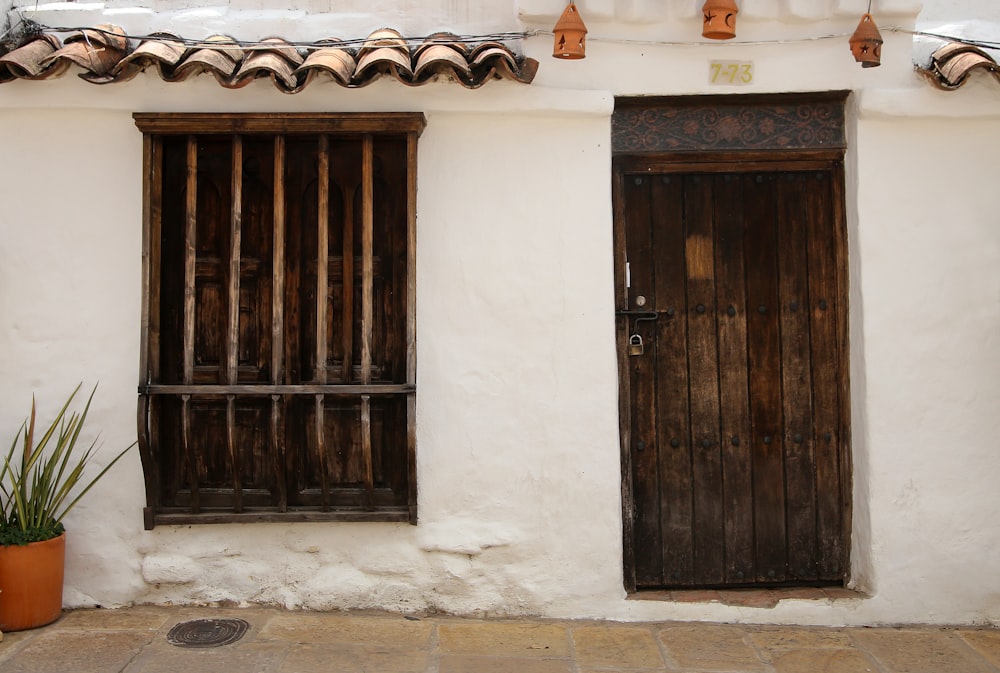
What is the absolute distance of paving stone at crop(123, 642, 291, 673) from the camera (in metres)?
3.38

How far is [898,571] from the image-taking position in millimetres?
3973

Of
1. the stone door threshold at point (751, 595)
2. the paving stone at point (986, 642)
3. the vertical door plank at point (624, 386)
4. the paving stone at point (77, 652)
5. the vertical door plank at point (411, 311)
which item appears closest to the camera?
the paving stone at point (77, 652)

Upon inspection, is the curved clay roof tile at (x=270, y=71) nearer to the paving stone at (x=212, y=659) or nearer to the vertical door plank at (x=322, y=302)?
the vertical door plank at (x=322, y=302)

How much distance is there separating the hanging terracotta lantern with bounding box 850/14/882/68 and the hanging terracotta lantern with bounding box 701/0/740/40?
1.73 feet

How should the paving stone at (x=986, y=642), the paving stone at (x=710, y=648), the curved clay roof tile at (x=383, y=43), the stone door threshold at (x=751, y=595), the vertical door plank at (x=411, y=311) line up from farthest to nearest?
1. the stone door threshold at (x=751, y=595)
2. the vertical door plank at (x=411, y=311)
3. the curved clay roof tile at (x=383, y=43)
4. the paving stone at (x=986, y=642)
5. the paving stone at (x=710, y=648)

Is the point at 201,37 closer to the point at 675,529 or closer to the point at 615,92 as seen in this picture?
the point at 615,92

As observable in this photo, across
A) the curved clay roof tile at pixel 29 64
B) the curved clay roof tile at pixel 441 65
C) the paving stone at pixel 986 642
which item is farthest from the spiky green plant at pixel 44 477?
the paving stone at pixel 986 642

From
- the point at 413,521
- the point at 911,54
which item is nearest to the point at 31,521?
the point at 413,521

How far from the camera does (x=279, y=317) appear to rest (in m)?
3.94

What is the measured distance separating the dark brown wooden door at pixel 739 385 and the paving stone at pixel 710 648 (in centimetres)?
33

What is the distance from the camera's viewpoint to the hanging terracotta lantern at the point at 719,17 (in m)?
3.79

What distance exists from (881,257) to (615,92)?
1.44 m

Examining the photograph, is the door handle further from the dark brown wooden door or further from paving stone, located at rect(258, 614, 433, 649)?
paving stone, located at rect(258, 614, 433, 649)

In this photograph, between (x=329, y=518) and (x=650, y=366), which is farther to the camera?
(x=650, y=366)
